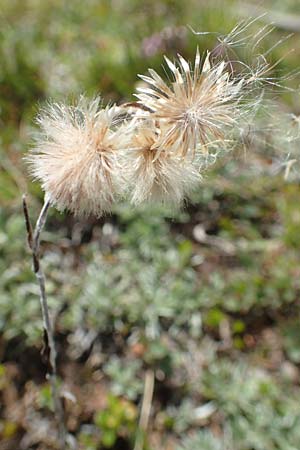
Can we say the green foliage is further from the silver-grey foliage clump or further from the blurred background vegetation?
the silver-grey foliage clump

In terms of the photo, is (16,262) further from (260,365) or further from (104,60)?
(104,60)

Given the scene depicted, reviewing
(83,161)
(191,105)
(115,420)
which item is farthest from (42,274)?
(115,420)

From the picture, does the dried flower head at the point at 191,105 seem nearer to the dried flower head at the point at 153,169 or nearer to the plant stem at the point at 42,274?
the dried flower head at the point at 153,169

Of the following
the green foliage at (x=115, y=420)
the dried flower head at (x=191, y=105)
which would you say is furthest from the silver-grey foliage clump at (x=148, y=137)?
the green foliage at (x=115, y=420)

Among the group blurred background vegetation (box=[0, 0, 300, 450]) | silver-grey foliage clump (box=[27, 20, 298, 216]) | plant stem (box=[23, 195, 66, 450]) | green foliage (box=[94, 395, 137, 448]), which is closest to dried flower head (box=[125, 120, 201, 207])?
silver-grey foliage clump (box=[27, 20, 298, 216])

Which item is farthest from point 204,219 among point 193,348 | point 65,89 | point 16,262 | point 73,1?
point 73,1

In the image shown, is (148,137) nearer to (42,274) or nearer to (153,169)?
(153,169)
